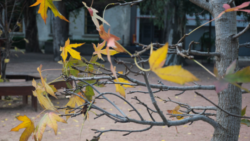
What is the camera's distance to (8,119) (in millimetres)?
4129

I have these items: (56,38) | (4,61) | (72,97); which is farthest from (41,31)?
(72,97)

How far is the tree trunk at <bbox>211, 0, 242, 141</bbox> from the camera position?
4.06ft

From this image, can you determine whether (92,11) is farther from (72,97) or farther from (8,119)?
(8,119)

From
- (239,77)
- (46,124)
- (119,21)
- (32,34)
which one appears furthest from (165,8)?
(32,34)

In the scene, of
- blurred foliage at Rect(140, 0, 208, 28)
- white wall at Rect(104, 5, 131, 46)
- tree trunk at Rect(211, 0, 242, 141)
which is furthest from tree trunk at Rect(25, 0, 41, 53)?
tree trunk at Rect(211, 0, 242, 141)

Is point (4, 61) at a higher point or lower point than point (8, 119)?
higher

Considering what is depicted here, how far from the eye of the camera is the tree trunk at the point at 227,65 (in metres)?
1.24

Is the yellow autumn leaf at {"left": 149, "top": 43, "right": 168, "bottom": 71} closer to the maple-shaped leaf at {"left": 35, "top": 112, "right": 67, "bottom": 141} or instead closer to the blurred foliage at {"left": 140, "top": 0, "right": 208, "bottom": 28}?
the maple-shaped leaf at {"left": 35, "top": 112, "right": 67, "bottom": 141}

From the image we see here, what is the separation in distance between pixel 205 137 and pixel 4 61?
438 cm

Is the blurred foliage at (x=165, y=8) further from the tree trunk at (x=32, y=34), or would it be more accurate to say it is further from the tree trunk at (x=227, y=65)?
the tree trunk at (x=32, y=34)

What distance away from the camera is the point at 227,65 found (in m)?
1.23

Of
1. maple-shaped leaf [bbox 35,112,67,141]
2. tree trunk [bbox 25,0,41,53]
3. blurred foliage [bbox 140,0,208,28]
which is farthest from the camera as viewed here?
tree trunk [bbox 25,0,41,53]

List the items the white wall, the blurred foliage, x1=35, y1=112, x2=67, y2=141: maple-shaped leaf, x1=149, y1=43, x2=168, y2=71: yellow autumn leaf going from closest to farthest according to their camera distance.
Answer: x1=149, y1=43, x2=168, y2=71: yellow autumn leaf, x1=35, y1=112, x2=67, y2=141: maple-shaped leaf, the blurred foliage, the white wall

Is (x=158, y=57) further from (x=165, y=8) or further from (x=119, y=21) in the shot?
(x=119, y=21)
